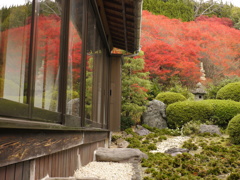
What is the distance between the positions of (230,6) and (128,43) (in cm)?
1977

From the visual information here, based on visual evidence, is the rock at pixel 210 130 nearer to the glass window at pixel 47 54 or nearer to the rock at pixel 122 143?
the rock at pixel 122 143

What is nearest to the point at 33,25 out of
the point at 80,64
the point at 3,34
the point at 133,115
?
the point at 3,34

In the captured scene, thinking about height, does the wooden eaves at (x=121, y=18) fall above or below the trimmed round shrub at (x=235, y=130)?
above

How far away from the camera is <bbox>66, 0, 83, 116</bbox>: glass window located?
2609 millimetres

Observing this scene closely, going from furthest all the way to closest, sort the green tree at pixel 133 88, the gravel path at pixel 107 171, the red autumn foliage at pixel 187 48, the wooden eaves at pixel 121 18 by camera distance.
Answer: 1. the red autumn foliage at pixel 187 48
2. the green tree at pixel 133 88
3. the wooden eaves at pixel 121 18
4. the gravel path at pixel 107 171

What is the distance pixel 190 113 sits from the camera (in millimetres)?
10609

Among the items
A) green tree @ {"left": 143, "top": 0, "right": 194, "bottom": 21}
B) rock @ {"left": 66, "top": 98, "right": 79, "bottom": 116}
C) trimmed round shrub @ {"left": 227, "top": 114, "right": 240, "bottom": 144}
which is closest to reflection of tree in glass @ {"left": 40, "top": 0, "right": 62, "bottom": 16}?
rock @ {"left": 66, "top": 98, "right": 79, "bottom": 116}

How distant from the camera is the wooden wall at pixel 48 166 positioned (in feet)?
4.52

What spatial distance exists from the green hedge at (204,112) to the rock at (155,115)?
470 mm

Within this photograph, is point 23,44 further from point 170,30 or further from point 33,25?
point 170,30

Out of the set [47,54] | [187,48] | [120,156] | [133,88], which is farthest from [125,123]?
[47,54]

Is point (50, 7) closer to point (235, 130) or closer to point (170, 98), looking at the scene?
point (235, 130)

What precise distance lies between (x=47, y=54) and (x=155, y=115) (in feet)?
31.4

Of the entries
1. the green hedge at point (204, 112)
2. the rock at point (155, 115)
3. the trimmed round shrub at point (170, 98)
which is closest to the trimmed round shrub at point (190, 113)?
the green hedge at point (204, 112)
